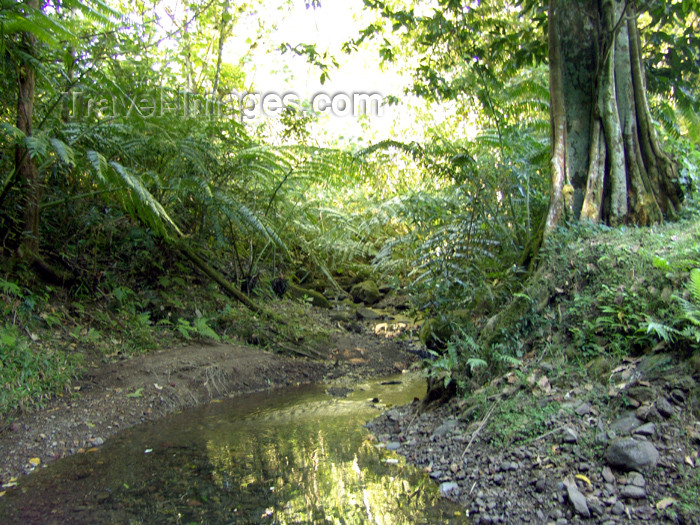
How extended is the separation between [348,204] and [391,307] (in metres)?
2.59

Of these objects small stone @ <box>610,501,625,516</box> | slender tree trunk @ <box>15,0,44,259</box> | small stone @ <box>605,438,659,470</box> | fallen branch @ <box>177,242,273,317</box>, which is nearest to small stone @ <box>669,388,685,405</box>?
small stone @ <box>605,438,659,470</box>

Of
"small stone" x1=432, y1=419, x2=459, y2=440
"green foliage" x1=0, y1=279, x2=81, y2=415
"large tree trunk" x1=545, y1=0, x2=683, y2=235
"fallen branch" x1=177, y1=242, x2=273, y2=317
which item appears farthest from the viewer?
"fallen branch" x1=177, y1=242, x2=273, y2=317

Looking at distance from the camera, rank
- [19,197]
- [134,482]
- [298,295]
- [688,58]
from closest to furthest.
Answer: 1. [134,482]
2. [19,197]
3. [688,58]
4. [298,295]

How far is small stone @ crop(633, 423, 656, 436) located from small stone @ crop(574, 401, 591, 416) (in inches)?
13.1

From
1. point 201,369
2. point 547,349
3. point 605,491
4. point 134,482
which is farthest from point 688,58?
point 134,482

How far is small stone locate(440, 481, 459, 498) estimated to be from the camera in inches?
113

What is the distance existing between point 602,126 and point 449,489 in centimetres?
399

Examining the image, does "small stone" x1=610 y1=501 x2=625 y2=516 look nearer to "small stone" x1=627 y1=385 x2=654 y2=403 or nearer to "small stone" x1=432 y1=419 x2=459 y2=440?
"small stone" x1=627 y1=385 x2=654 y2=403

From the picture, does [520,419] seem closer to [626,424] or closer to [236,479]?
[626,424]

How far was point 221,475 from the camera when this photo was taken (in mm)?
3283

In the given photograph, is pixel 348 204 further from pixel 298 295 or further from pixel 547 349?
pixel 547 349

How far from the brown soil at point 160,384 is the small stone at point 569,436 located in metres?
3.19

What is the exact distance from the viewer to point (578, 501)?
2.44 m

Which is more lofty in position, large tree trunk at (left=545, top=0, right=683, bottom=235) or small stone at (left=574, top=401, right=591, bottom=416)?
large tree trunk at (left=545, top=0, right=683, bottom=235)
